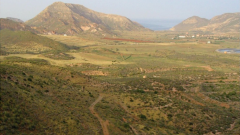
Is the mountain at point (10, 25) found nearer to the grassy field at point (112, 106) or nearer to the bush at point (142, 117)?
the grassy field at point (112, 106)

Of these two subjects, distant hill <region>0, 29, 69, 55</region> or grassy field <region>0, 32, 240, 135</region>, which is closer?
grassy field <region>0, 32, 240, 135</region>

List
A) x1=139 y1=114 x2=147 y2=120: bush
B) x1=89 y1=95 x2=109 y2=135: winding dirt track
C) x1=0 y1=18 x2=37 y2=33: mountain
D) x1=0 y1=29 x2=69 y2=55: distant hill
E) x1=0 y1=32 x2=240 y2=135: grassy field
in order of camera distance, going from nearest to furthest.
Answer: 1. x1=0 y1=32 x2=240 y2=135: grassy field
2. x1=89 y1=95 x2=109 y2=135: winding dirt track
3. x1=139 y1=114 x2=147 y2=120: bush
4. x1=0 y1=29 x2=69 y2=55: distant hill
5. x1=0 y1=18 x2=37 y2=33: mountain

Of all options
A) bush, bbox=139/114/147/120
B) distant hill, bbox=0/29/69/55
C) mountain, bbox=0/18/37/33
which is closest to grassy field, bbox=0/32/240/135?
bush, bbox=139/114/147/120

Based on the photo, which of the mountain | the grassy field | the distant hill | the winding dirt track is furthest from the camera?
the mountain

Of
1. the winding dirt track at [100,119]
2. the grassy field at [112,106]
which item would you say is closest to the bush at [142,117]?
the grassy field at [112,106]

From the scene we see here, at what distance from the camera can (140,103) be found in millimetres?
38250

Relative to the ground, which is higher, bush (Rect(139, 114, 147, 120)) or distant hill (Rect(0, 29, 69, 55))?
distant hill (Rect(0, 29, 69, 55))

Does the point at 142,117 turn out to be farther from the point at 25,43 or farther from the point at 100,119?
the point at 25,43

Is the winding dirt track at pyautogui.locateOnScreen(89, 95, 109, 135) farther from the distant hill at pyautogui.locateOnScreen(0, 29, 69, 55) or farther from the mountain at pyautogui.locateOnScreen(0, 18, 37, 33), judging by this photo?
the mountain at pyautogui.locateOnScreen(0, 18, 37, 33)

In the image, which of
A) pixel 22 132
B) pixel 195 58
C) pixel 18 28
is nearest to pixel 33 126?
pixel 22 132

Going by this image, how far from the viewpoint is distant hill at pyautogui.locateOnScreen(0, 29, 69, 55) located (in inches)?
4166

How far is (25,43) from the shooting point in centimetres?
11188

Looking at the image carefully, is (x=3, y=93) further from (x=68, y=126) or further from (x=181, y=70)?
(x=181, y=70)

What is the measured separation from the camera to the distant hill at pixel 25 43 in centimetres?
10581
